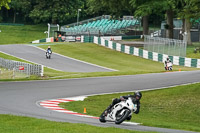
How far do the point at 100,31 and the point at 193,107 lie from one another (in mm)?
51206

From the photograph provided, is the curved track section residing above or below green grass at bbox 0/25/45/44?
below

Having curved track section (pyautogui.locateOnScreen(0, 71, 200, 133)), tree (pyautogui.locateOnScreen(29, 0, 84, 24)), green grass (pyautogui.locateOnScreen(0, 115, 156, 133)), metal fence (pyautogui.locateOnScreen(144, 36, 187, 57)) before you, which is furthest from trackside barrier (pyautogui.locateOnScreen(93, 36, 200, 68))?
green grass (pyautogui.locateOnScreen(0, 115, 156, 133))

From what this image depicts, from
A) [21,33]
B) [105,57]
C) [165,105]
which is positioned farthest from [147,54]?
[21,33]

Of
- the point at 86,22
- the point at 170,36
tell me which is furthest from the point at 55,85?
the point at 86,22

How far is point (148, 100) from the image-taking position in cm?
2548

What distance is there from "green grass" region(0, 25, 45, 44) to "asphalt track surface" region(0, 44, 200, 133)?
2065 inches

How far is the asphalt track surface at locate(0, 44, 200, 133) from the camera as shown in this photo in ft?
63.7

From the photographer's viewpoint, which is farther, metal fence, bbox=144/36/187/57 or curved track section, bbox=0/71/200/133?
metal fence, bbox=144/36/187/57

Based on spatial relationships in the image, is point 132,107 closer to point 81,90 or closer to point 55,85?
point 81,90

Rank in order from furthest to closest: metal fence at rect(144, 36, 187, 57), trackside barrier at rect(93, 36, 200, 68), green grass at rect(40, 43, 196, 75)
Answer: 1. metal fence at rect(144, 36, 187, 57)
2. trackside barrier at rect(93, 36, 200, 68)
3. green grass at rect(40, 43, 196, 75)

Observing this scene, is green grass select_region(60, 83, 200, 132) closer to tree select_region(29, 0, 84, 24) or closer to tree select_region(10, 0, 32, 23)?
tree select_region(29, 0, 84, 24)

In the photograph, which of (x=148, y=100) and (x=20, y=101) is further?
(x=148, y=100)

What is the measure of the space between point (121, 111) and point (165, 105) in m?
8.16

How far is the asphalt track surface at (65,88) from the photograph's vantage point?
765 inches
